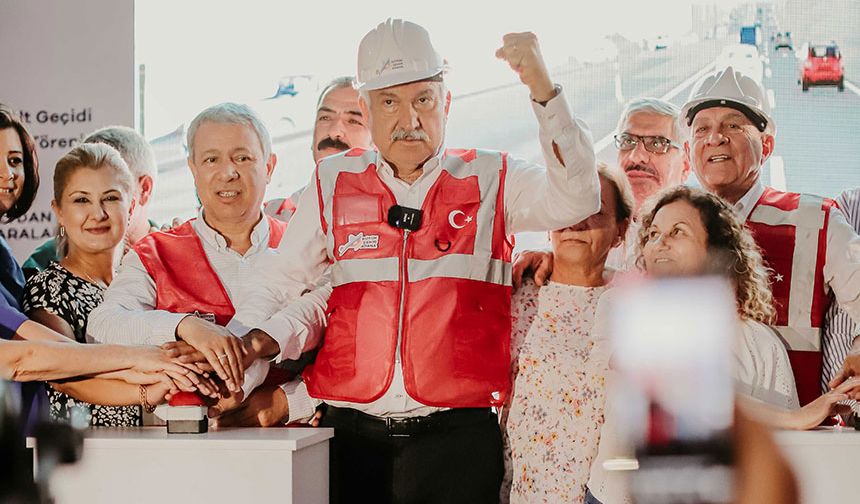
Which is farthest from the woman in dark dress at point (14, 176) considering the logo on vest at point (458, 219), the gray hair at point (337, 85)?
→ the logo on vest at point (458, 219)

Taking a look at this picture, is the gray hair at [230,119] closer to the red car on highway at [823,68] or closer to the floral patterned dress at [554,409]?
the floral patterned dress at [554,409]

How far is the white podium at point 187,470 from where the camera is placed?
2.26 metres

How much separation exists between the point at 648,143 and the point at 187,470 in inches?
83.9

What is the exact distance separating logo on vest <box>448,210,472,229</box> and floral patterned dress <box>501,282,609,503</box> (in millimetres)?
406

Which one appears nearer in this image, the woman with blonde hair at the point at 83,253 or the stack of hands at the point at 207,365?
the stack of hands at the point at 207,365

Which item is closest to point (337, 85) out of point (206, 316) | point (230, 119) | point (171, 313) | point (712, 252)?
point (230, 119)

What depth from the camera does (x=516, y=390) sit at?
286 cm

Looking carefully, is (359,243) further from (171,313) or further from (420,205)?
(171,313)

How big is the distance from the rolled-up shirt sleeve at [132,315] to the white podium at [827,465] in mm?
1661

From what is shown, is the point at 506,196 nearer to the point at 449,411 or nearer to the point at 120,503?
the point at 449,411

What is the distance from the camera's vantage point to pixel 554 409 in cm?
281

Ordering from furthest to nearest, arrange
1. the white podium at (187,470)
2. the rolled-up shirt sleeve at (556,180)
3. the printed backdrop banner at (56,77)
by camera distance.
Result: the printed backdrop banner at (56,77) < the rolled-up shirt sleeve at (556,180) < the white podium at (187,470)

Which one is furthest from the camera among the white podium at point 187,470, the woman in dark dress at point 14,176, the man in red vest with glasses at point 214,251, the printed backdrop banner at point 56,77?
the printed backdrop banner at point 56,77

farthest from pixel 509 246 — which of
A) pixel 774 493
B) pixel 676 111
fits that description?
pixel 676 111
